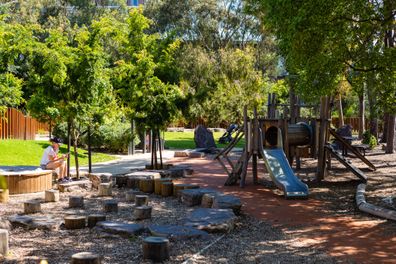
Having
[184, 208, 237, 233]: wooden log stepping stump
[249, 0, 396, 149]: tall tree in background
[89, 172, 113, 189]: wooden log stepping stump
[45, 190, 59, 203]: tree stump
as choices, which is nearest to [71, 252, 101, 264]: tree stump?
[184, 208, 237, 233]: wooden log stepping stump

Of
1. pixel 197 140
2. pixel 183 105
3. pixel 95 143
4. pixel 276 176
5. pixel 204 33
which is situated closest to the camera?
pixel 276 176

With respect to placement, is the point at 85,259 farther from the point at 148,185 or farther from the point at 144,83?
the point at 144,83

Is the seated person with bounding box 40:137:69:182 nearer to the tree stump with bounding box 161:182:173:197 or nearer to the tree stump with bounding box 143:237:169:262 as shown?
the tree stump with bounding box 161:182:173:197

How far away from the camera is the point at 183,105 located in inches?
626

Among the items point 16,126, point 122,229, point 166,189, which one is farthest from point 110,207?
point 16,126

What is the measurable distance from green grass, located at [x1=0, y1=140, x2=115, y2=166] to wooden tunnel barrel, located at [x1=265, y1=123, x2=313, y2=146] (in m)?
7.20

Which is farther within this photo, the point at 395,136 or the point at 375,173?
the point at 395,136

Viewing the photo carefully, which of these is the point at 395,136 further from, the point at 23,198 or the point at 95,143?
the point at 23,198

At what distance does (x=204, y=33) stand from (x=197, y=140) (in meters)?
26.6

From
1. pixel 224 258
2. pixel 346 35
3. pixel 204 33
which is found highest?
pixel 204 33

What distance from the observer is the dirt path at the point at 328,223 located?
21.7ft

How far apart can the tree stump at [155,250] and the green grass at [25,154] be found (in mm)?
11503

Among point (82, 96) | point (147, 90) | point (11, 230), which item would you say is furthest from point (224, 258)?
point (147, 90)

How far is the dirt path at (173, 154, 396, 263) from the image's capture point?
6.61m
